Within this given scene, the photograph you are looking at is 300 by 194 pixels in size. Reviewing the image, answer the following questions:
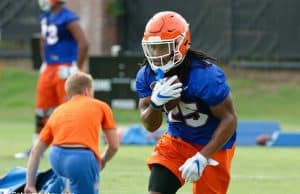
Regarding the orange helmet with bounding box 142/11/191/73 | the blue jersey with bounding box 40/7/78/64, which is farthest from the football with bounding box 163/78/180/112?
the blue jersey with bounding box 40/7/78/64

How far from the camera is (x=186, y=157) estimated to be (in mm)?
7816

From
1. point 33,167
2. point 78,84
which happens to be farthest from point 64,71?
point 33,167

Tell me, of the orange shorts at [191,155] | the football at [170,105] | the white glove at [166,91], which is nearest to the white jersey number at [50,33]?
the orange shorts at [191,155]

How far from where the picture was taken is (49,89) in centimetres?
1455

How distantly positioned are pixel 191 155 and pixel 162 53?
2.75 feet

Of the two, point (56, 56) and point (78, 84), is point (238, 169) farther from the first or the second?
point (78, 84)

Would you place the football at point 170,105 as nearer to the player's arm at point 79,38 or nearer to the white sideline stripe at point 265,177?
the white sideline stripe at point 265,177

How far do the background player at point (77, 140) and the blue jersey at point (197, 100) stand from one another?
1.11m

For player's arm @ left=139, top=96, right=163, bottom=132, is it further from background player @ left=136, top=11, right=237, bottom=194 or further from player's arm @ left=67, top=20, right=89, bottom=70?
player's arm @ left=67, top=20, right=89, bottom=70

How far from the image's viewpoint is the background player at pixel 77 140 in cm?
884

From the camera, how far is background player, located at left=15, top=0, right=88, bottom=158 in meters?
14.5

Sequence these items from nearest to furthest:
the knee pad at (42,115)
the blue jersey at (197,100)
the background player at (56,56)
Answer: the blue jersey at (197,100), the background player at (56,56), the knee pad at (42,115)

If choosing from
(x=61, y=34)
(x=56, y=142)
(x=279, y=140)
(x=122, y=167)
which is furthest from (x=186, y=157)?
(x=279, y=140)

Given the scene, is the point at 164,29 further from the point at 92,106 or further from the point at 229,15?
the point at 229,15
